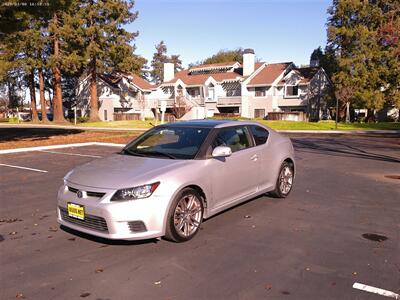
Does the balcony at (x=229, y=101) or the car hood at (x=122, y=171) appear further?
the balcony at (x=229, y=101)

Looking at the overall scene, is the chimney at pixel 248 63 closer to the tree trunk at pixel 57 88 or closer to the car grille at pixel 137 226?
the tree trunk at pixel 57 88

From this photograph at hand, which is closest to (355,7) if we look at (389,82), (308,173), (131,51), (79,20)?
(389,82)

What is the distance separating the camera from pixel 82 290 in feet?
13.2

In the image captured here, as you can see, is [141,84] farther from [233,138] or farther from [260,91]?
[233,138]

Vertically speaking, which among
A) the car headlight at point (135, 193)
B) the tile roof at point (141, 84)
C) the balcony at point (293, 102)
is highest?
the tile roof at point (141, 84)

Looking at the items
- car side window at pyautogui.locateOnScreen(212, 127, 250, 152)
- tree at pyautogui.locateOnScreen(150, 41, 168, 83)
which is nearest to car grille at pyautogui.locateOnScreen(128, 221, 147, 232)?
car side window at pyautogui.locateOnScreen(212, 127, 250, 152)

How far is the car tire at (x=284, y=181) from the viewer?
7.65 meters

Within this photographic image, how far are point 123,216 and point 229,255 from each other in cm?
134

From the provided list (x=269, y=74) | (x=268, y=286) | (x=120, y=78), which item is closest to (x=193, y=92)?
(x=120, y=78)

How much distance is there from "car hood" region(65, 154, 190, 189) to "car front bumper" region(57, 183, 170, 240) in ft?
0.45

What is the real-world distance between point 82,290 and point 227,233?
2.31 meters

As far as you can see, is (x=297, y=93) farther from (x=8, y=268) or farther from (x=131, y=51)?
(x=8, y=268)

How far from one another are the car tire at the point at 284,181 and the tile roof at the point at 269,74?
47.5 metres

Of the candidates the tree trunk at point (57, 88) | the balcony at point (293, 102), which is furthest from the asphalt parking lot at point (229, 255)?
the balcony at point (293, 102)
